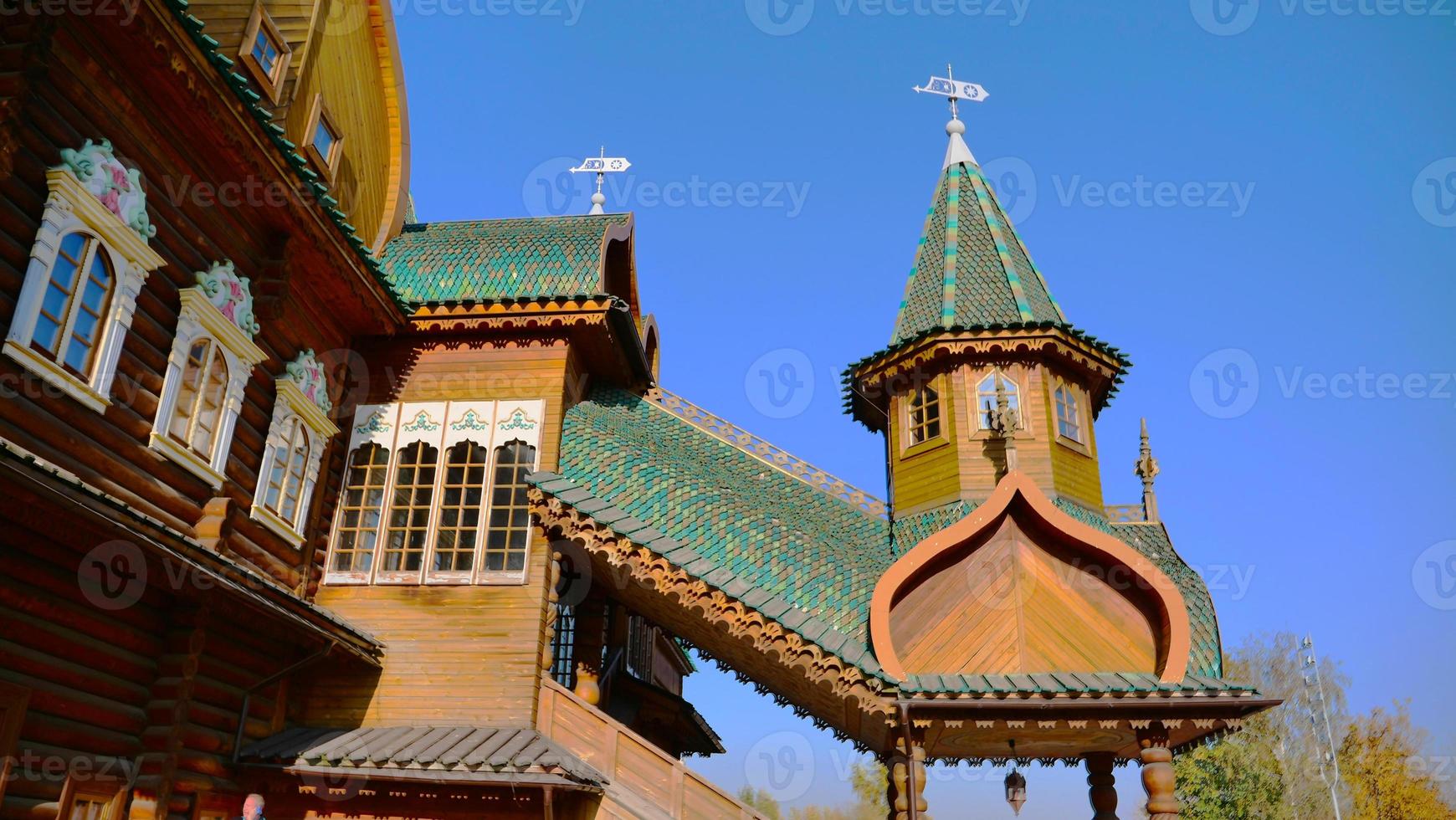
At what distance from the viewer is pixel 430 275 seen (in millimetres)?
14453

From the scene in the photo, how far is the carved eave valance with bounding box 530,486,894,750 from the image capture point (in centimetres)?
1155

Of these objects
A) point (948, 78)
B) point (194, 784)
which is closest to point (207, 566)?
point (194, 784)

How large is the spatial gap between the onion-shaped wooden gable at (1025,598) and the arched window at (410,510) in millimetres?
6239

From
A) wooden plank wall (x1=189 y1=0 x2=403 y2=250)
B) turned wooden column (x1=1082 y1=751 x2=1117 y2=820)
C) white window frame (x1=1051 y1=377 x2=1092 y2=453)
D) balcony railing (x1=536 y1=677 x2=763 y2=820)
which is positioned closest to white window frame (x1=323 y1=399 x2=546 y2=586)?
balcony railing (x1=536 y1=677 x2=763 y2=820)

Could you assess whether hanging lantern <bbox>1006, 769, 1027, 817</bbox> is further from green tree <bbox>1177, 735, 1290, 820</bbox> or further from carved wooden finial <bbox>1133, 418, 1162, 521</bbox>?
green tree <bbox>1177, 735, 1290, 820</bbox>

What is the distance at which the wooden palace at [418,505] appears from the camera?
8375 millimetres

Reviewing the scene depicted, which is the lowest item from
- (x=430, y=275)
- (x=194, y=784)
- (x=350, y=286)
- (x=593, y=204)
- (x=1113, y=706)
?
(x=194, y=784)

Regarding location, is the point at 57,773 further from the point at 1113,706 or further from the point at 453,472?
the point at 1113,706

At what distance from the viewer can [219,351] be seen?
34.9ft

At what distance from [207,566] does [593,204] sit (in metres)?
14.1

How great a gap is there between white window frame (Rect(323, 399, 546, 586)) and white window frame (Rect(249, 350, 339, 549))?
66 centimetres

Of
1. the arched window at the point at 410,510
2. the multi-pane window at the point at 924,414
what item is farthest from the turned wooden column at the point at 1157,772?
the arched window at the point at 410,510

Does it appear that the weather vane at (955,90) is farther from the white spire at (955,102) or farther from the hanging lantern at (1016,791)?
the hanging lantern at (1016,791)

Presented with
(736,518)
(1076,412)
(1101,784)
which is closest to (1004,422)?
(1076,412)
